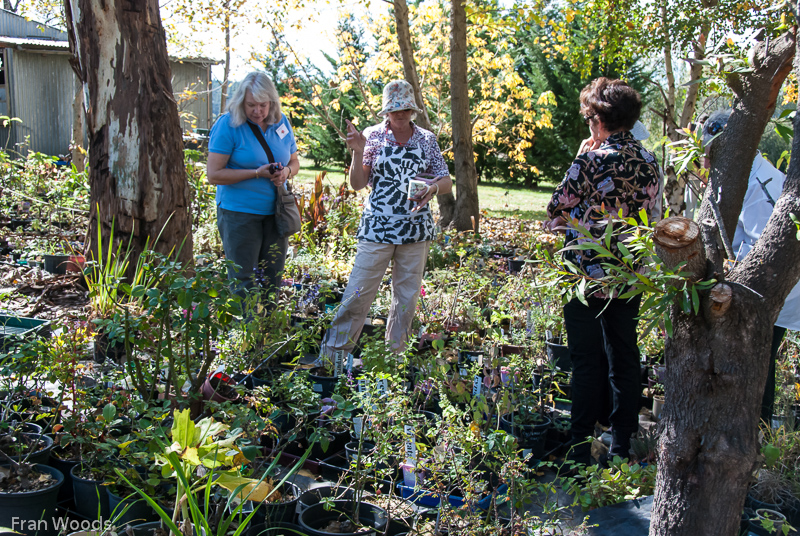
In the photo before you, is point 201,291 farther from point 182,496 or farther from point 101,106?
point 101,106

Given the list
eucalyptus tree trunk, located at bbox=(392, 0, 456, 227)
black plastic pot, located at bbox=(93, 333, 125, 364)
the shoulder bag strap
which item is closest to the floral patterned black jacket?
the shoulder bag strap

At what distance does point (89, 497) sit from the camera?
2.00 metres

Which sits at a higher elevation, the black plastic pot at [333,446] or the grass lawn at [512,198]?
Answer: the grass lawn at [512,198]

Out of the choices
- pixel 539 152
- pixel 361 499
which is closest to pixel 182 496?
pixel 361 499

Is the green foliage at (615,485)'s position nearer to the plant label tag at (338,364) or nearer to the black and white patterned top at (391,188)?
the plant label tag at (338,364)

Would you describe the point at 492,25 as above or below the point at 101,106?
above

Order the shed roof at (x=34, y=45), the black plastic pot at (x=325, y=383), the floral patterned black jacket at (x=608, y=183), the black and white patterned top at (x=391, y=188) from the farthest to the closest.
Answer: the shed roof at (x=34, y=45) → the black and white patterned top at (x=391, y=188) → the black plastic pot at (x=325, y=383) → the floral patterned black jacket at (x=608, y=183)

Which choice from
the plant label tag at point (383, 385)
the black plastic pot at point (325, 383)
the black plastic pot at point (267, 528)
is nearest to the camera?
the black plastic pot at point (267, 528)

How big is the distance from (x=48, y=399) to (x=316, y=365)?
1302 mm

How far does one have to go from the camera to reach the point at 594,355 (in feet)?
8.59

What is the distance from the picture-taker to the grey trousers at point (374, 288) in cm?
348

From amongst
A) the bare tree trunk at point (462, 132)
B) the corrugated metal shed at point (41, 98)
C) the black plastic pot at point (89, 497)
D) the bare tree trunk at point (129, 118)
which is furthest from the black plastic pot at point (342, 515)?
the corrugated metal shed at point (41, 98)

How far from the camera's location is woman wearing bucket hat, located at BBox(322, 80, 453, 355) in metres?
3.41

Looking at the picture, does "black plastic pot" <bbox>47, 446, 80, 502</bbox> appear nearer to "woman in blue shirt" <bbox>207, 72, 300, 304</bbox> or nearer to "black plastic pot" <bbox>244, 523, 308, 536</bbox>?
"black plastic pot" <bbox>244, 523, 308, 536</bbox>
